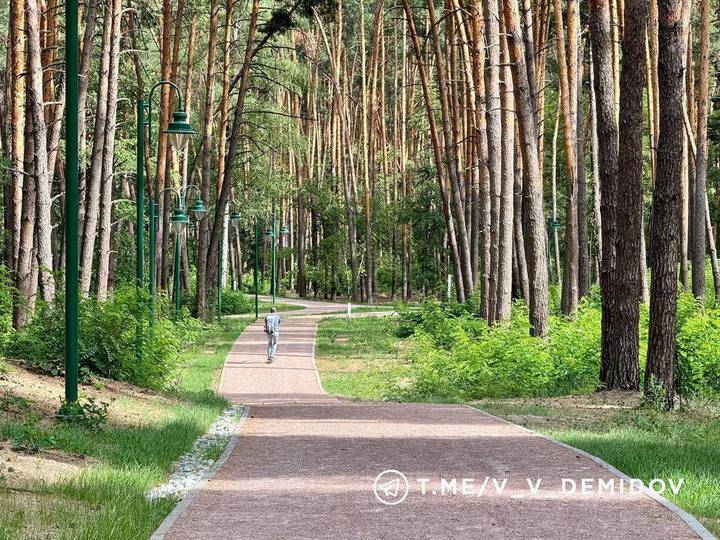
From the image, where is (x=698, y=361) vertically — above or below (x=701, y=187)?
below

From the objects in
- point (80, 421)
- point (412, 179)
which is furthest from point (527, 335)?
point (412, 179)

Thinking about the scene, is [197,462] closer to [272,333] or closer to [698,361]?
[698,361]

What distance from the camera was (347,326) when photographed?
46219mm

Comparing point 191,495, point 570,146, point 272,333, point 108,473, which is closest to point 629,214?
point 108,473

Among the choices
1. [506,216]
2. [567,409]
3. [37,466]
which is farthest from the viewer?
[506,216]

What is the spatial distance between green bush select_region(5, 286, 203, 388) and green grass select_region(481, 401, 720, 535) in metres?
5.70

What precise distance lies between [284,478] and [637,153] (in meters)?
9.59

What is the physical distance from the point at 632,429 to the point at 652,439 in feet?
3.90

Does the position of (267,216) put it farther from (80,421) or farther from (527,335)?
(80,421)

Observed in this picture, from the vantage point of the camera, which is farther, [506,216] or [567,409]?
[506,216]

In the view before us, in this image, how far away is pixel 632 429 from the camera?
47.5 ft

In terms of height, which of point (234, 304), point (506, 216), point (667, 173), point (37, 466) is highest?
point (667, 173)

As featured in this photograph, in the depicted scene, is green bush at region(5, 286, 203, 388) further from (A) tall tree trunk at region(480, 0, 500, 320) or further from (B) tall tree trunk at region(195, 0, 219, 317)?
(B) tall tree trunk at region(195, 0, 219, 317)

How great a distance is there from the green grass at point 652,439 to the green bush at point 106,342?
5.70 metres
